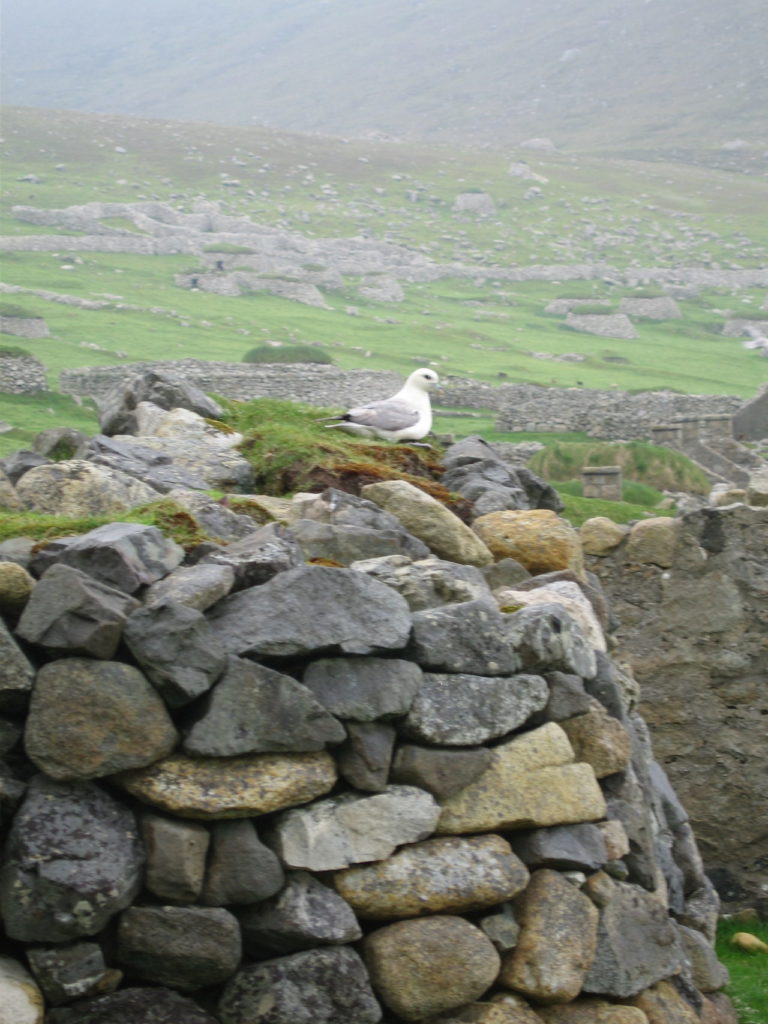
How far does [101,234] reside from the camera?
10006 cm

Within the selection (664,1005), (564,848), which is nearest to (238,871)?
(564,848)

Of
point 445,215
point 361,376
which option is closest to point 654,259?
point 445,215

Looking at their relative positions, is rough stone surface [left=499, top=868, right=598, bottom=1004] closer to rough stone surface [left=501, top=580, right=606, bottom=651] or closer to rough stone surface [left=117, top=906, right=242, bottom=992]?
rough stone surface [left=117, top=906, right=242, bottom=992]

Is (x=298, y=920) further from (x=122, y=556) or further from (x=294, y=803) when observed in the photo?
(x=122, y=556)

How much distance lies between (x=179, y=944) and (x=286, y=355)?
55.6 m

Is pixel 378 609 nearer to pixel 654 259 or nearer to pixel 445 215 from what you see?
pixel 654 259

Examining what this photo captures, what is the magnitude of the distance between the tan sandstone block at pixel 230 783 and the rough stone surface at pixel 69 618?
1.61ft

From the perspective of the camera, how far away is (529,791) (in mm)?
5637

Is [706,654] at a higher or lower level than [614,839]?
lower

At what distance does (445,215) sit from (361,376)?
Answer: 281 feet

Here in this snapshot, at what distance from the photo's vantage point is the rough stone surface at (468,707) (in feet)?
17.9

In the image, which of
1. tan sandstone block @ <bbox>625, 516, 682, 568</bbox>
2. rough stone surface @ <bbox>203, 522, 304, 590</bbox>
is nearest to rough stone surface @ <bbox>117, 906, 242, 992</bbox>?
rough stone surface @ <bbox>203, 522, 304, 590</bbox>

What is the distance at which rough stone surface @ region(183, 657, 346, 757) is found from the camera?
4.96 metres

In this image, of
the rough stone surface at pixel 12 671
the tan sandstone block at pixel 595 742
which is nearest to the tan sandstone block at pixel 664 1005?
the tan sandstone block at pixel 595 742
